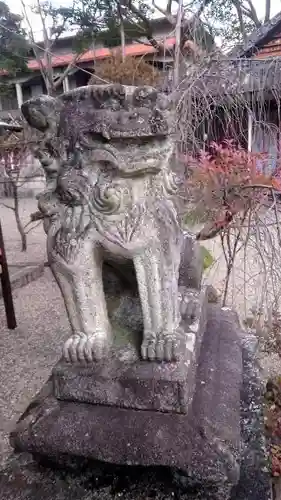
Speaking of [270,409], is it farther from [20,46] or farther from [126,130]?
[20,46]

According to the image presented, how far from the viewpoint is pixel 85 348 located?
1162 mm

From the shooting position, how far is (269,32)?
553cm

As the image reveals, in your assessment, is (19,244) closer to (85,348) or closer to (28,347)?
(28,347)

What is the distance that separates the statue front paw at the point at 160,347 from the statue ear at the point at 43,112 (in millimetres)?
643

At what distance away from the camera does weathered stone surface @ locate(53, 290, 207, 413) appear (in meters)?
1.08

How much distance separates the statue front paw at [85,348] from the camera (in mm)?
1162

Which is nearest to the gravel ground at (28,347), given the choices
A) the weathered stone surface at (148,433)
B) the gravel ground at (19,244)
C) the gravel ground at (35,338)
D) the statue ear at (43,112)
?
the gravel ground at (35,338)

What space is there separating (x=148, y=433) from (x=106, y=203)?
597 millimetres

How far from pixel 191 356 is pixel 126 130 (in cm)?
67

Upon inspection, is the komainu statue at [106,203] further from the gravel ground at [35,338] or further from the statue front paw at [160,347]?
the gravel ground at [35,338]

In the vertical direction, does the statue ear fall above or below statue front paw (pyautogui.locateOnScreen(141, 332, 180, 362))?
above

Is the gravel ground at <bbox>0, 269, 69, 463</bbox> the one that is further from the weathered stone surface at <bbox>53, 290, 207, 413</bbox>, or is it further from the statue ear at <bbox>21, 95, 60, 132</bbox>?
the statue ear at <bbox>21, 95, 60, 132</bbox>

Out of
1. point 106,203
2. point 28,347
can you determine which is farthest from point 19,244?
point 106,203

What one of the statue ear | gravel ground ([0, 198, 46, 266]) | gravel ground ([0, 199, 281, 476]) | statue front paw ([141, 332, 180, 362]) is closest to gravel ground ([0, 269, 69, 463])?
gravel ground ([0, 199, 281, 476])
